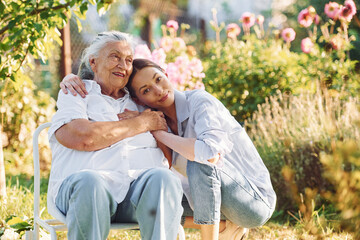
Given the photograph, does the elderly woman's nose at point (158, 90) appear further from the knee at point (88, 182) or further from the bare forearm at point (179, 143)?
the knee at point (88, 182)

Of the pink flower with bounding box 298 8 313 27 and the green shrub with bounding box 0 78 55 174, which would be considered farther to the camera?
the green shrub with bounding box 0 78 55 174

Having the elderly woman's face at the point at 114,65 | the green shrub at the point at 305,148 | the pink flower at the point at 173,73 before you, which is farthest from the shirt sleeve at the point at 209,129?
the pink flower at the point at 173,73

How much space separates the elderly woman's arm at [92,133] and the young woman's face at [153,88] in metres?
0.21

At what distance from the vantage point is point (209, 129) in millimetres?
2191

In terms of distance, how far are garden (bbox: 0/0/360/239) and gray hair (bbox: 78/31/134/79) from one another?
44 centimetres

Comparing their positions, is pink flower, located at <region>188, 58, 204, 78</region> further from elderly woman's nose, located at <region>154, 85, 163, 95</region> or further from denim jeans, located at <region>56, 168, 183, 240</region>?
denim jeans, located at <region>56, 168, 183, 240</region>

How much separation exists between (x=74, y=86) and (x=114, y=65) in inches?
9.2

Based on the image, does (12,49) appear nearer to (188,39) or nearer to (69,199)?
(69,199)

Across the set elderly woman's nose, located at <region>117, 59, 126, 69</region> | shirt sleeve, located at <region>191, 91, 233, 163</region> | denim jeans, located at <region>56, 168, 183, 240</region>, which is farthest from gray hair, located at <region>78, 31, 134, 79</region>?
denim jeans, located at <region>56, 168, 183, 240</region>

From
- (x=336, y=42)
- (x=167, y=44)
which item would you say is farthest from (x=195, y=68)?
(x=336, y=42)

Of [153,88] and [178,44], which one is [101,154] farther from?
[178,44]

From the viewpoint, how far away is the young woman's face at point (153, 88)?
2.37m

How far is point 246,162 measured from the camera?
2.39 meters

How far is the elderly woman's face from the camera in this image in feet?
7.89
